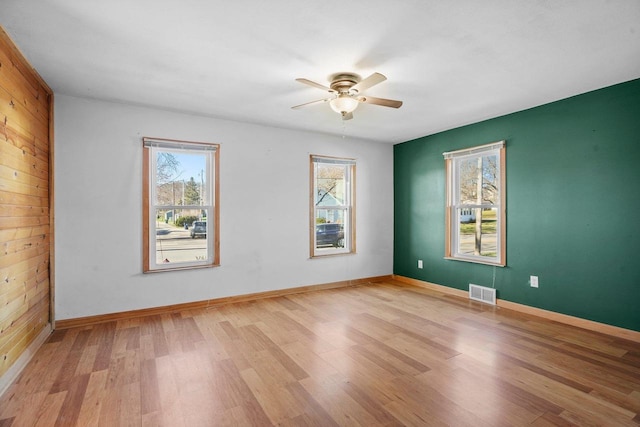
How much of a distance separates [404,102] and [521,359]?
9.26 ft

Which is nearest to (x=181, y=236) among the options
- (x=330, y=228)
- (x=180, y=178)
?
(x=180, y=178)

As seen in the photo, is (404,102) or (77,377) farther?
(404,102)

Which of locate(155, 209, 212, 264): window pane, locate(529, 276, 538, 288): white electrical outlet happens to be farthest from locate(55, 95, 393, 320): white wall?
locate(529, 276, 538, 288): white electrical outlet

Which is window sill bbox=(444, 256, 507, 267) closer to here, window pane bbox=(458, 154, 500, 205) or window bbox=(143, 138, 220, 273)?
window pane bbox=(458, 154, 500, 205)

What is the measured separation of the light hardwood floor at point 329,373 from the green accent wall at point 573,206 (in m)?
0.43

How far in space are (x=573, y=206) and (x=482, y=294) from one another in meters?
1.59

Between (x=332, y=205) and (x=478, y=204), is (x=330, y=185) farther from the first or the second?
(x=478, y=204)

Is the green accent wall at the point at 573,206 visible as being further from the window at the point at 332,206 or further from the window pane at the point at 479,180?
the window at the point at 332,206

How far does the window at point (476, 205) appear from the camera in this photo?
4.32 m

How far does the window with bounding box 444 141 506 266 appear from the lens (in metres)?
4.32

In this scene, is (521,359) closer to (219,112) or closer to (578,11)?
(578,11)

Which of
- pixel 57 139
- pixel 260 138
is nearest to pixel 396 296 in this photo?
pixel 260 138

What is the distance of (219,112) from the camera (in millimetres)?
4078

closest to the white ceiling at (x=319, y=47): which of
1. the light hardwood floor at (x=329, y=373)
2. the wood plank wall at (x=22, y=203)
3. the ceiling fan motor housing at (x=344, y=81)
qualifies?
the ceiling fan motor housing at (x=344, y=81)
